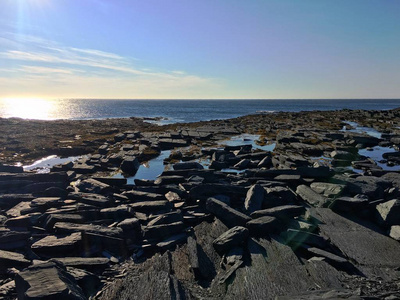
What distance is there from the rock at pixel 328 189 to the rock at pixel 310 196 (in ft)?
0.89

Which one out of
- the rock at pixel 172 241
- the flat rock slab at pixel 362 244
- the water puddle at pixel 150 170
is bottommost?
the water puddle at pixel 150 170

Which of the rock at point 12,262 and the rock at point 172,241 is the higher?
the rock at point 12,262

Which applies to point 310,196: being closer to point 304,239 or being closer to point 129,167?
point 304,239

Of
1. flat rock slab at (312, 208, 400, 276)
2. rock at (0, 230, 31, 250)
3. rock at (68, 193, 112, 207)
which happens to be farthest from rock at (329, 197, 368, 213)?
rock at (0, 230, 31, 250)

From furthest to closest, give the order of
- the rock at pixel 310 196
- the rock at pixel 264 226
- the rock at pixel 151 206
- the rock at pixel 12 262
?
the rock at pixel 310 196, the rock at pixel 151 206, the rock at pixel 264 226, the rock at pixel 12 262

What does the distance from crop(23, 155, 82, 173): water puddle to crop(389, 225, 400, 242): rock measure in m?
15.5

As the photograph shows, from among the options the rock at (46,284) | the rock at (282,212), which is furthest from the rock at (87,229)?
the rock at (282,212)

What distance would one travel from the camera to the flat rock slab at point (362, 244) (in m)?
5.92

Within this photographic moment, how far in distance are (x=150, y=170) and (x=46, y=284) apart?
35.3 ft

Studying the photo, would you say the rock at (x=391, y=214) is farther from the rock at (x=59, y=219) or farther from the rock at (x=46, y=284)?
the rock at (x=59, y=219)

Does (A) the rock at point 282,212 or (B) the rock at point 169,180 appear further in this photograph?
(B) the rock at point 169,180

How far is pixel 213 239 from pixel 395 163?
14.2 m

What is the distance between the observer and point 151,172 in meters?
14.5

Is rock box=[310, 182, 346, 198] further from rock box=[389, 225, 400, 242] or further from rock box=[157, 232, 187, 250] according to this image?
rock box=[157, 232, 187, 250]
